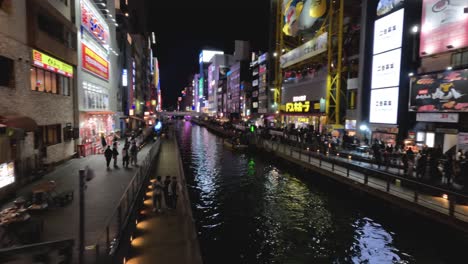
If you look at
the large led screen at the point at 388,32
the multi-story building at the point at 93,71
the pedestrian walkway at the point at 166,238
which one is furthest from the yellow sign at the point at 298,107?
the pedestrian walkway at the point at 166,238

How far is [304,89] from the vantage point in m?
57.0

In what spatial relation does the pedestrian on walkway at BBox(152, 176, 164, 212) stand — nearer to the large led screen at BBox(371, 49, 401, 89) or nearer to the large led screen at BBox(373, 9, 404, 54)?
the large led screen at BBox(371, 49, 401, 89)

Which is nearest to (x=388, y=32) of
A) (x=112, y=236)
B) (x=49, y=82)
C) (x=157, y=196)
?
(x=157, y=196)

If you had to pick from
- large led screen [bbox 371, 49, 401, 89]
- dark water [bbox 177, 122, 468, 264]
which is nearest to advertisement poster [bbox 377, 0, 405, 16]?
large led screen [bbox 371, 49, 401, 89]

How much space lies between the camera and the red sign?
25.8 meters

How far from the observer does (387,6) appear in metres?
30.6

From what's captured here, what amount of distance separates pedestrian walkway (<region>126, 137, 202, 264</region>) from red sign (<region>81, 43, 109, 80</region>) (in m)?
18.9

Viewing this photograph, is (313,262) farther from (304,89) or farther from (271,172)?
(304,89)

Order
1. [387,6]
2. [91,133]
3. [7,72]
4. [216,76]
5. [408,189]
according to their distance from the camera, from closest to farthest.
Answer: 1. [7,72]
2. [408,189]
3. [91,133]
4. [387,6]
5. [216,76]

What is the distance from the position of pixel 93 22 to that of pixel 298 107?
133 feet

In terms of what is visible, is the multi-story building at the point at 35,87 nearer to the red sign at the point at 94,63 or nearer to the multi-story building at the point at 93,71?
the multi-story building at the point at 93,71

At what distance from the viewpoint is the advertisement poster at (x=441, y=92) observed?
2123 centimetres

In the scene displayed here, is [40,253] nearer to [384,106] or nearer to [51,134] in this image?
[51,134]

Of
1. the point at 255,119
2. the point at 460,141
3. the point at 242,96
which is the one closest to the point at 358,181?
the point at 460,141
